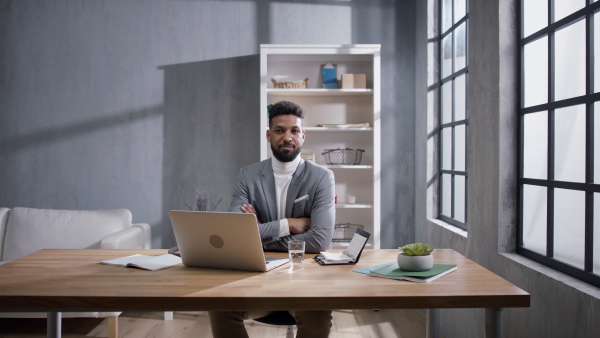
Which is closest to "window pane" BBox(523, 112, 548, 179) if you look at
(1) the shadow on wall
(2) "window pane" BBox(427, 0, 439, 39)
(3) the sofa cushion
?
(2) "window pane" BBox(427, 0, 439, 39)

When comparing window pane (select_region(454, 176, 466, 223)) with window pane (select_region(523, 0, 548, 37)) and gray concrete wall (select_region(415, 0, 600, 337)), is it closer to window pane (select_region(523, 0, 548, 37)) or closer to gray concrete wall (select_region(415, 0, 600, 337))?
gray concrete wall (select_region(415, 0, 600, 337))

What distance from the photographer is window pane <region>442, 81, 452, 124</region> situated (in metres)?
3.52

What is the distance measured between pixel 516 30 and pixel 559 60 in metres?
0.36

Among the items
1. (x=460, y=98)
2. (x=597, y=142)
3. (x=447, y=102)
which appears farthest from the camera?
(x=447, y=102)

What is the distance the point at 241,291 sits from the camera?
4.92 ft

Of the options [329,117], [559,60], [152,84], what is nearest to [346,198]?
[329,117]

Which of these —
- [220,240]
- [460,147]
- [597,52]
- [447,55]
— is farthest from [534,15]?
[220,240]

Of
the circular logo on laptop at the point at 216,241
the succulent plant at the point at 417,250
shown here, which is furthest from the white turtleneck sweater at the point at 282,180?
the succulent plant at the point at 417,250

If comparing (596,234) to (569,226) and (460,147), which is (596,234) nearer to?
(569,226)

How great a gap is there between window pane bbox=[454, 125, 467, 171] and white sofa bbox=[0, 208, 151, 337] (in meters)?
2.24

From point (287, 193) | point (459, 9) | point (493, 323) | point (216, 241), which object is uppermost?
point (459, 9)

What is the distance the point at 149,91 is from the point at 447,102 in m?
2.34

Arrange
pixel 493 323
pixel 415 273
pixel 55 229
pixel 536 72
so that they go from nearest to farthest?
pixel 493 323, pixel 415 273, pixel 536 72, pixel 55 229

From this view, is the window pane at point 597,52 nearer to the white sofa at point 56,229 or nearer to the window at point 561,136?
the window at point 561,136
